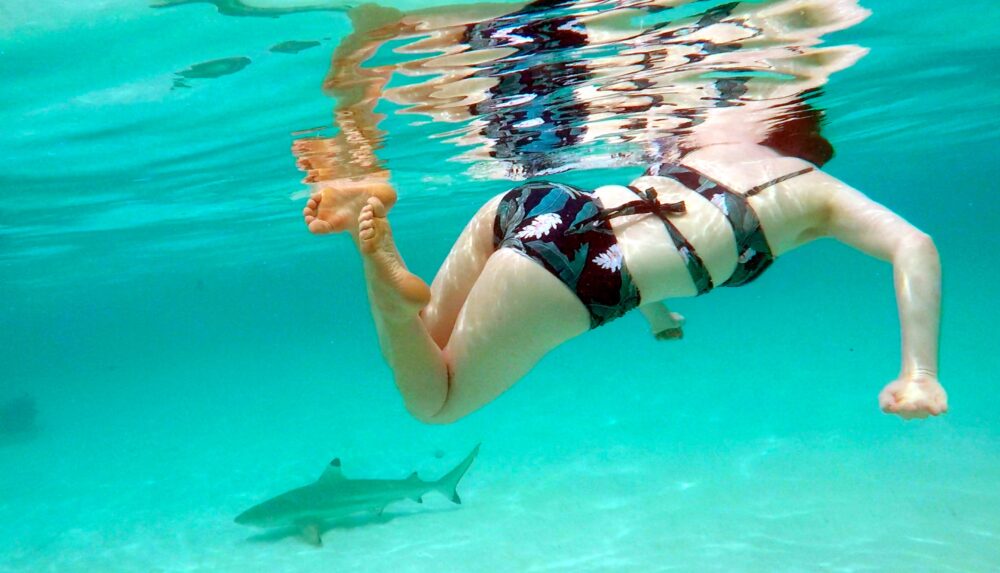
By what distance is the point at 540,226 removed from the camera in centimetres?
425

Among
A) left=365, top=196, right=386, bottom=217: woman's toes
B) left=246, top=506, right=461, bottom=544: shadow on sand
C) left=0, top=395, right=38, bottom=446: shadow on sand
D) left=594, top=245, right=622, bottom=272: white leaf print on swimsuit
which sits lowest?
left=0, top=395, right=38, bottom=446: shadow on sand

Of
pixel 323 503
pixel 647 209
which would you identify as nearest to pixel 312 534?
pixel 323 503

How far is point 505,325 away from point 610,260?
78 cm

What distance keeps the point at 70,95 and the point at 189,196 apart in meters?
10.4

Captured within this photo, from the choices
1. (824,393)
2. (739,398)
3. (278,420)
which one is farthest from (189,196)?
(278,420)

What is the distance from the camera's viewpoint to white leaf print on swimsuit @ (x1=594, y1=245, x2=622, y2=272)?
13.9ft

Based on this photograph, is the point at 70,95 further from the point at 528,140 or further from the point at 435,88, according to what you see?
the point at 528,140

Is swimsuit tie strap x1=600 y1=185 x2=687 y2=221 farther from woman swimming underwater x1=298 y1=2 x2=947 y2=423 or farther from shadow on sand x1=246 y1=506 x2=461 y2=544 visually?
shadow on sand x1=246 y1=506 x2=461 y2=544

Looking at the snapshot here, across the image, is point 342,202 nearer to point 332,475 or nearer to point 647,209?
point 647,209

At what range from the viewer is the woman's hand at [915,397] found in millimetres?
3207

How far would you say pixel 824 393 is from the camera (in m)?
29.0

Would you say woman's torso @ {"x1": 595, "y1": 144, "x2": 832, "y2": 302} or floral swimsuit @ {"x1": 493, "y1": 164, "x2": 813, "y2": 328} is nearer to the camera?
floral swimsuit @ {"x1": 493, "y1": 164, "x2": 813, "y2": 328}

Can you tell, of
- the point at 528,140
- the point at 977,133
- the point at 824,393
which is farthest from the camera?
the point at 977,133

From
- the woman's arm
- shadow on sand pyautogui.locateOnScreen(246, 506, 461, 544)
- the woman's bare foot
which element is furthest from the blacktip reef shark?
the woman's arm
